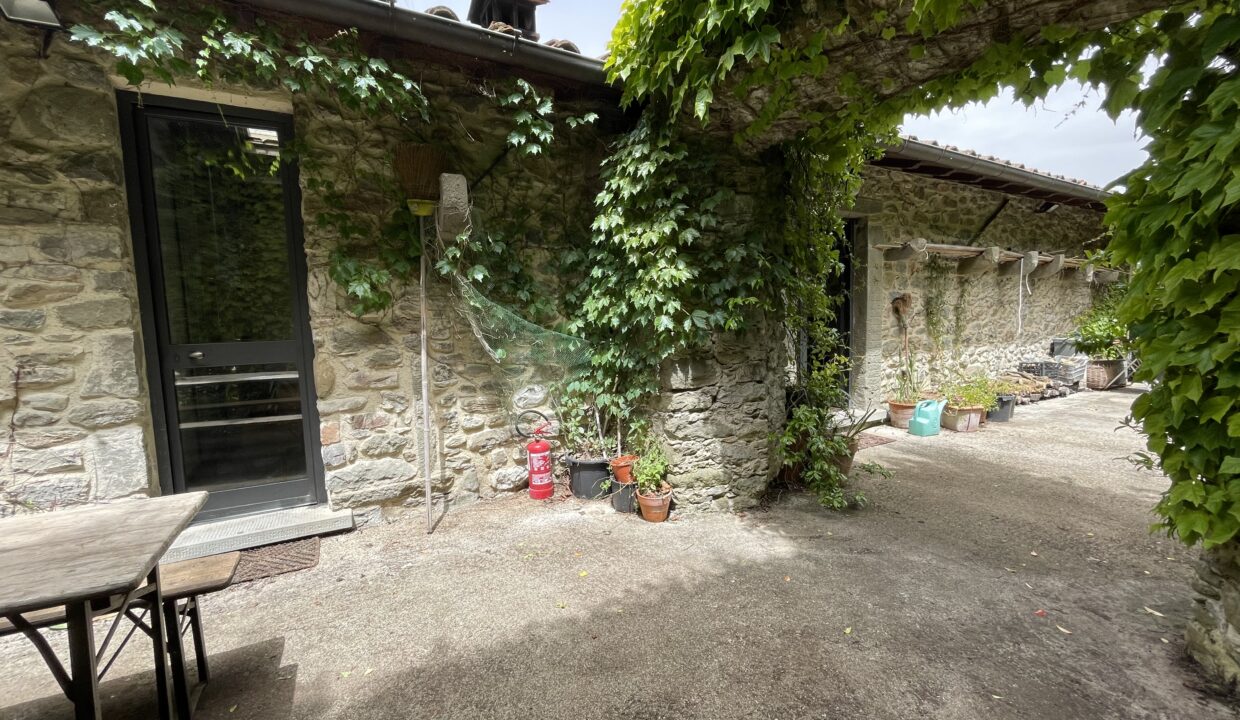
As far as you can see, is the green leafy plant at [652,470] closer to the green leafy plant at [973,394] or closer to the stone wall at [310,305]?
the stone wall at [310,305]

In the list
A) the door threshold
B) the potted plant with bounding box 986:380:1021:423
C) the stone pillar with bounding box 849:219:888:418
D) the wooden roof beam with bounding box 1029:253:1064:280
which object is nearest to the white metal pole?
the door threshold

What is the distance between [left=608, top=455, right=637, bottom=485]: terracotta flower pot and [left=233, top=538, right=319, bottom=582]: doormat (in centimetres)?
182

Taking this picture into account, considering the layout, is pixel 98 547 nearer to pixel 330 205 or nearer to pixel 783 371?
pixel 330 205

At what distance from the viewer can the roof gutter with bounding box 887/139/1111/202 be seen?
4.31 meters

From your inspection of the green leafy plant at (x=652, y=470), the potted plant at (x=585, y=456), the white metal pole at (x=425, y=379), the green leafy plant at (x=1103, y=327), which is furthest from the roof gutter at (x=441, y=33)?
the green leafy plant at (x=1103, y=327)

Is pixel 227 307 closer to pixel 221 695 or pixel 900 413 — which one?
pixel 221 695

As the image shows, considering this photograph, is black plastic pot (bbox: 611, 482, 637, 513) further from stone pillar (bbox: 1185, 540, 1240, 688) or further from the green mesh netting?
stone pillar (bbox: 1185, 540, 1240, 688)

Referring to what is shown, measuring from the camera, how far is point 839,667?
71.4 inches

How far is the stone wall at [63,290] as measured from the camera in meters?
2.22

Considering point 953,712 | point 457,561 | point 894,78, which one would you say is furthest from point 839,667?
point 894,78

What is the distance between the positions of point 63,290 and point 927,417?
272 inches

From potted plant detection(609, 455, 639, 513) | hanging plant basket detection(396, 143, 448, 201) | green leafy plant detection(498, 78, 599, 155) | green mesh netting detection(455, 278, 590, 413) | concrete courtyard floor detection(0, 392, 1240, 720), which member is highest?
green leafy plant detection(498, 78, 599, 155)

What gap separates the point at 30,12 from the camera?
6.66 ft

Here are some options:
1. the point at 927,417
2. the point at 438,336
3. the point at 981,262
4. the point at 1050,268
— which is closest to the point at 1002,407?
the point at 927,417
